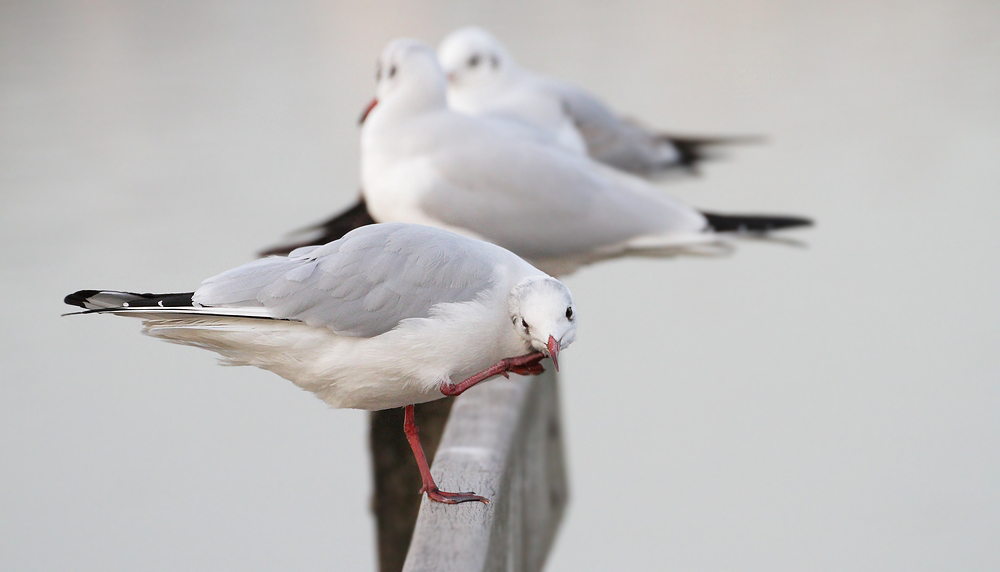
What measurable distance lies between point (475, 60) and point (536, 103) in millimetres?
246

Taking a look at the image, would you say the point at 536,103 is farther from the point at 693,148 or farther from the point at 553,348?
the point at 553,348

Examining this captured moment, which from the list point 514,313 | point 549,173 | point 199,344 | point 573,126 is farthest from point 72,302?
point 573,126

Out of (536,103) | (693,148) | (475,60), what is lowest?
(536,103)

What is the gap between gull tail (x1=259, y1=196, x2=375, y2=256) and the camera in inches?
109

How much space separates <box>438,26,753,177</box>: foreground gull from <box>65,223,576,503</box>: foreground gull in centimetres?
165

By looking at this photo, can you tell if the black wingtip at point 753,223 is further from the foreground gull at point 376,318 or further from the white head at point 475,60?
the foreground gull at point 376,318

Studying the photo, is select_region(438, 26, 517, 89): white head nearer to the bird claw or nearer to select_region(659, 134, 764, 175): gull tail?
select_region(659, 134, 764, 175): gull tail

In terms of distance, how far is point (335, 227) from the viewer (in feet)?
9.65

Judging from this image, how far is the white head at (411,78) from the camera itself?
2.65 metres

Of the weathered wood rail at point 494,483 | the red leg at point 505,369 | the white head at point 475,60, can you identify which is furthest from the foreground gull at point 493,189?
the red leg at point 505,369

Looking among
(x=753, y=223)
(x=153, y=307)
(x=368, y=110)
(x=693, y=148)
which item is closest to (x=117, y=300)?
(x=153, y=307)

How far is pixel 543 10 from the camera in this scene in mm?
10250

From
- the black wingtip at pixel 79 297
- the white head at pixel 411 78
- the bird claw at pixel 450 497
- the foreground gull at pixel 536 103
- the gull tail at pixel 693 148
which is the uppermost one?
the gull tail at pixel 693 148

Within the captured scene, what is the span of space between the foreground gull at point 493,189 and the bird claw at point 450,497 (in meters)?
0.95
